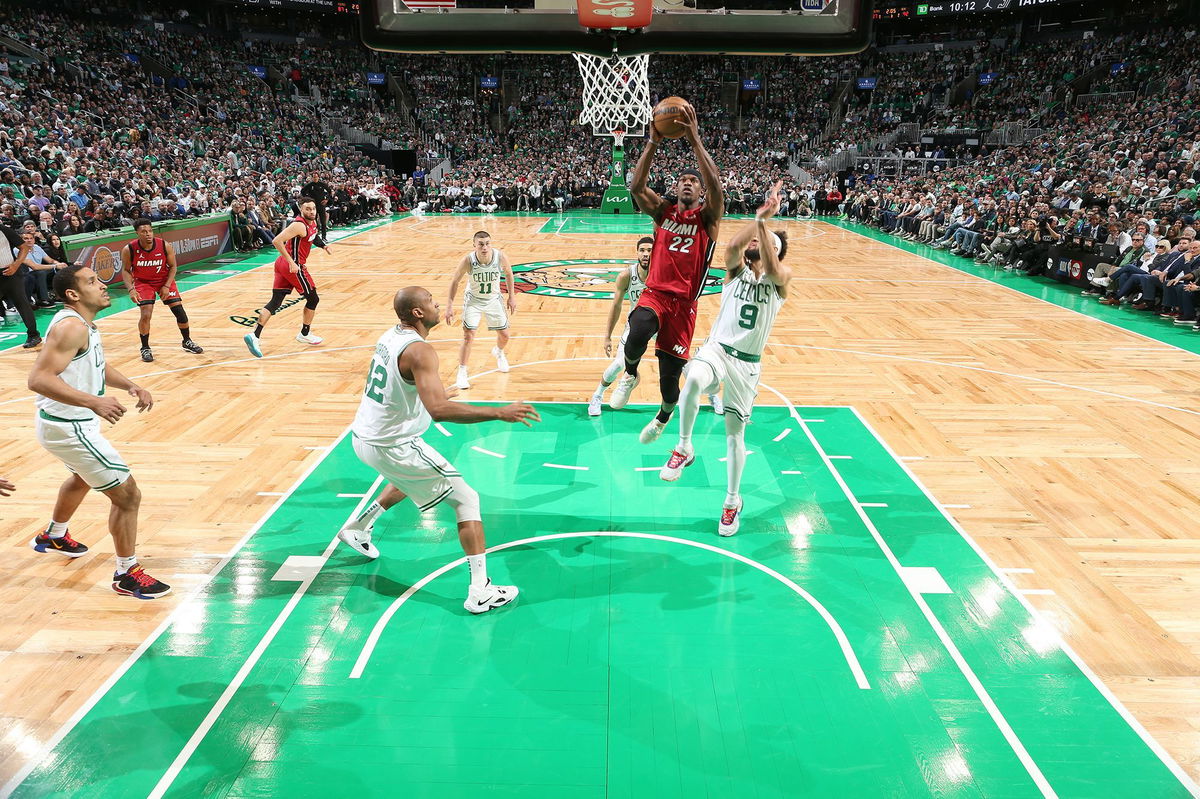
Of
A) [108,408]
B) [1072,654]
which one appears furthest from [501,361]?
[1072,654]

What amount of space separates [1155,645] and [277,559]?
Result: 5035mm

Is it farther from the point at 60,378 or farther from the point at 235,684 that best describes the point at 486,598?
the point at 60,378

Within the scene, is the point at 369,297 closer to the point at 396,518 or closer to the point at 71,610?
the point at 396,518

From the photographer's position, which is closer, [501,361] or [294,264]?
[501,361]

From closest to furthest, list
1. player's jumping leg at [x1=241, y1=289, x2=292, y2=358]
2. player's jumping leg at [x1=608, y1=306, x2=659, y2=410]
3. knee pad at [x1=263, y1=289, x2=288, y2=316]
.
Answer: player's jumping leg at [x1=608, y1=306, x2=659, y2=410]
player's jumping leg at [x1=241, y1=289, x2=292, y2=358]
knee pad at [x1=263, y1=289, x2=288, y2=316]

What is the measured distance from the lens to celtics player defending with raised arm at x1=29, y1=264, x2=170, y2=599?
13.3 ft

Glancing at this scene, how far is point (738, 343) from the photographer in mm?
5156

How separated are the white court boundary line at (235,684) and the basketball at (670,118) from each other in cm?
A: 336

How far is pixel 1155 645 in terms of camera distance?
426 cm

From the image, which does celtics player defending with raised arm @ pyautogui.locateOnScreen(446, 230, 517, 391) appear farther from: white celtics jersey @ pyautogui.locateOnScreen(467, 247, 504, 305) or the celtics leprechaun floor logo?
the celtics leprechaun floor logo

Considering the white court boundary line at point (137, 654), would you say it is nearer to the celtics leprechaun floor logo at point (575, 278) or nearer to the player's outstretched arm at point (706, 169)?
the player's outstretched arm at point (706, 169)

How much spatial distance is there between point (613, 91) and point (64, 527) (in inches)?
766

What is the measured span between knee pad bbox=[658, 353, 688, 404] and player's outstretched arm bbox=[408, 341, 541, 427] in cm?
201

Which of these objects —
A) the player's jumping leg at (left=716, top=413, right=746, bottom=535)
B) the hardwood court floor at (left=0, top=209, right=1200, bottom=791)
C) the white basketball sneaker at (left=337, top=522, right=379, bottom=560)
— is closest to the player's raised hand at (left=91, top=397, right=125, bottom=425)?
the hardwood court floor at (left=0, top=209, right=1200, bottom=791)
